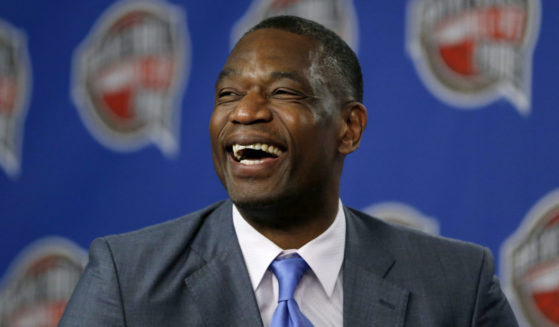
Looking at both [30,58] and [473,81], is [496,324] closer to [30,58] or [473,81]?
[473,81]

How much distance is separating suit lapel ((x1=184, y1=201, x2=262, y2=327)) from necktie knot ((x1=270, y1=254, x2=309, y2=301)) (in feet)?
0.15

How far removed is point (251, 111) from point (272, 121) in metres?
0.04

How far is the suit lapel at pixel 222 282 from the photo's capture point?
1109 millimetres

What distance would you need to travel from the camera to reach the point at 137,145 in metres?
2.03

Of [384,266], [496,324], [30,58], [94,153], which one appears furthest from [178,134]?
[496,324]

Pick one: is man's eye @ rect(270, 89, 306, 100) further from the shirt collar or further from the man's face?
the shirt collar

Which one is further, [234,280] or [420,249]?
[420,249]

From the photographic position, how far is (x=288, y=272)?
3.81 ft

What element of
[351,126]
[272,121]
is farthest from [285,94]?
[351,126]

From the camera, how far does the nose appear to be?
112 cm

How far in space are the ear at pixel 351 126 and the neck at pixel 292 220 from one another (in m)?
0.09

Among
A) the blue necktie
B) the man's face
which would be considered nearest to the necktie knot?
the blue necktie

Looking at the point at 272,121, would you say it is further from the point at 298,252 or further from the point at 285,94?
the point at 298,252

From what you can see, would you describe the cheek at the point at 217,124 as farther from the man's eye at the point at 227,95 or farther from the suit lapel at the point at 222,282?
the suit lapel at the point at 222,282
